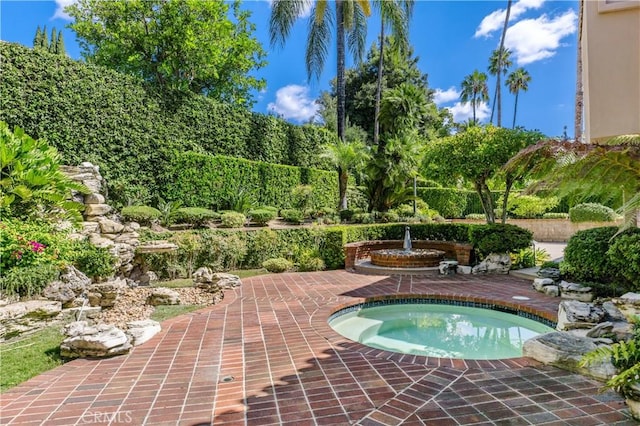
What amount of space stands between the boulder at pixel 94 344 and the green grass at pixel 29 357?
0.50 ft

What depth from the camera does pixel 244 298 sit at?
22.7ft

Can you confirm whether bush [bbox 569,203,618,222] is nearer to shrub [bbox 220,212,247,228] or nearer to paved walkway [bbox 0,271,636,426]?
shrub [bbox 220,212,247,228]

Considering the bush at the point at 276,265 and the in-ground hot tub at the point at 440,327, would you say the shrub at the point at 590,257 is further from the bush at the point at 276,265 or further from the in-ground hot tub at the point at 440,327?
the bush at the point at 276,265

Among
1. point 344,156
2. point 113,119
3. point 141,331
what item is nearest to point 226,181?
point 113,119

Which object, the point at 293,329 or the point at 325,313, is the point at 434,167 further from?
the point at 293,329

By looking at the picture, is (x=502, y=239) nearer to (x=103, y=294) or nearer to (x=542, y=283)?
(x=542, y=283)

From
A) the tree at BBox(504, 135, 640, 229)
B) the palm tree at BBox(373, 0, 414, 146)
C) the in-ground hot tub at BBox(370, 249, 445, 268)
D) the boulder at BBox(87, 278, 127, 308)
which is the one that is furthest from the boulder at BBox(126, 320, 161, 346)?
the palm tree at BBox(373, 0, 414, 146)

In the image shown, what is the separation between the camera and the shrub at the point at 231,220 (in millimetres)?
11156

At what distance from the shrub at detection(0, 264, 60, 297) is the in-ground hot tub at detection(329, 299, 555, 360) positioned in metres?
4.51

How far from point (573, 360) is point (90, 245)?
8.01 metres

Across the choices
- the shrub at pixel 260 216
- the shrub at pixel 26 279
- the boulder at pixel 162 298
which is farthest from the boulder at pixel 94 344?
the shrub at pixel 260 216

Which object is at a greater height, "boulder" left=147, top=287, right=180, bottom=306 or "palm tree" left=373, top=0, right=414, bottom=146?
"palm tree" left=373, top=0, right=414, bottom=146

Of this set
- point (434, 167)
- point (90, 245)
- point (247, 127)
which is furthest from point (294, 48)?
point (90, 245)

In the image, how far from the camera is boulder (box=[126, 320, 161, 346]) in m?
4.49
